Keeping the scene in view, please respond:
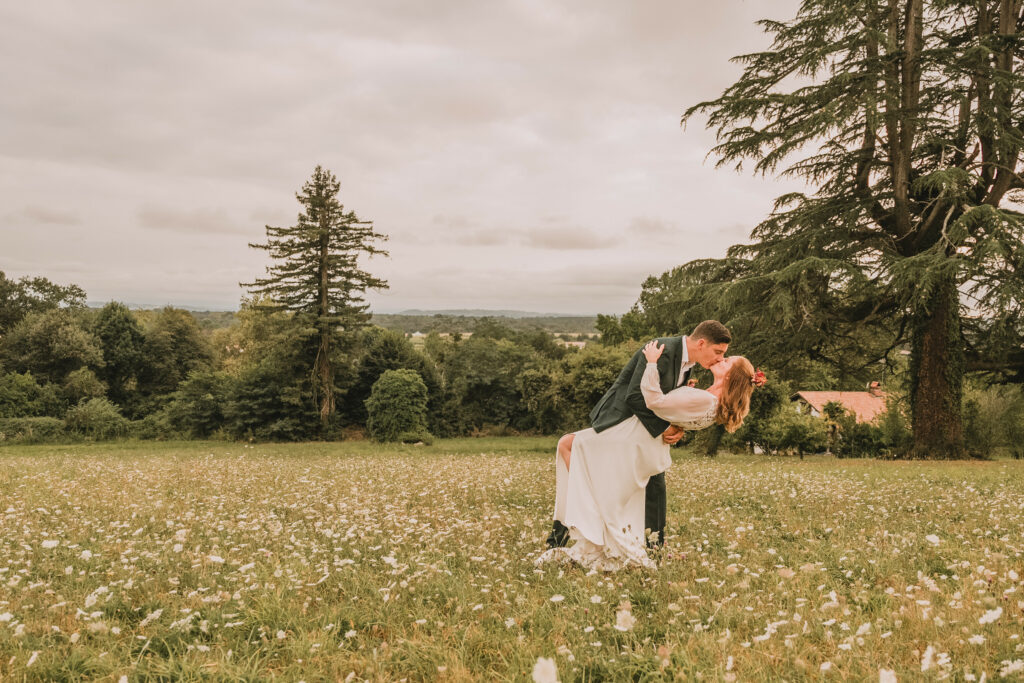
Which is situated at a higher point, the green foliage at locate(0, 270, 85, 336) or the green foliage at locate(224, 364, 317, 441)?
the green foliage at locate(0, 270, 85, 336)

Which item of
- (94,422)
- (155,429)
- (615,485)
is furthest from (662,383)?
(155,429)

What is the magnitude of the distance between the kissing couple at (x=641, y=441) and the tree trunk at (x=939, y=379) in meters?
18.2

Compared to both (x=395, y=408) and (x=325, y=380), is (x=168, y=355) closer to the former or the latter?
(x=325, y=380)

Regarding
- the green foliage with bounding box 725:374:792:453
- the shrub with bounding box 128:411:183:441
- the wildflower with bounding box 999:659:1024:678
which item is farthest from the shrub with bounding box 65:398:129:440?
the wildflower with bounding box 999:659:1024:678

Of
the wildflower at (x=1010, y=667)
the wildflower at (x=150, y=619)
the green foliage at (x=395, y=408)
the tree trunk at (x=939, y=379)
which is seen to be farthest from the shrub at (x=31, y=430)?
the tree trunk at (x=939, y=379)

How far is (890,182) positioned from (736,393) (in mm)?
19874

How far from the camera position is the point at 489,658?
339 cm

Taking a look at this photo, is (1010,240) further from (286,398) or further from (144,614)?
(286,398)

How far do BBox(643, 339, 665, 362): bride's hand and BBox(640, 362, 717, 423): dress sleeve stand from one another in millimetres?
53

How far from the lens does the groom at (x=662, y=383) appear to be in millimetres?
5176

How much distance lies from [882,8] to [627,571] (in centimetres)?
2325

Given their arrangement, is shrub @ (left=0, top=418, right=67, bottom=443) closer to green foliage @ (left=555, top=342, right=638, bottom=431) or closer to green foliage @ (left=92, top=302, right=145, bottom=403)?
green foliage @ (left=92, top=302, right=145, bottom=403)

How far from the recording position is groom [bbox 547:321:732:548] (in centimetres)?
518

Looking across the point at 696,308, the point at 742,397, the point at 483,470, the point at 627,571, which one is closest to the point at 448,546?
the point at 627,571
